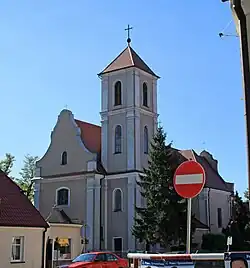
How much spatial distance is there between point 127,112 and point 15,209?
74.4 ft

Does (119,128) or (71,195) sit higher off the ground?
(119,128)

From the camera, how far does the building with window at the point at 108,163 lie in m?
47.8

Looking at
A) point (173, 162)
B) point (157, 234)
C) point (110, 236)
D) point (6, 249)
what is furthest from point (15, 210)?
point (110, 236)

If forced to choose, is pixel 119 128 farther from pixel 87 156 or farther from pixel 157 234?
pixel 157 234

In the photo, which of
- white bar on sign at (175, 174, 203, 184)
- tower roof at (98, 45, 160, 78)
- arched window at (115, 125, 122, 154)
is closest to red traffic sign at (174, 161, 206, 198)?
white bar on sign at (175, 174, 203, 184)

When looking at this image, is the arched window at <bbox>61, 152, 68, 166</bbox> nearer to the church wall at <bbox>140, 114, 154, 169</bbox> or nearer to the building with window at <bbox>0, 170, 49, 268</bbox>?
the church wall at <bbox>140, 114, 154, 169</bbox>

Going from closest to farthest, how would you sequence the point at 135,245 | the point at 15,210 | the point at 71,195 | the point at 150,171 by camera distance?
the point at 15,210 → the point at 150,171 → the point at 135,245 → the point at 71,195

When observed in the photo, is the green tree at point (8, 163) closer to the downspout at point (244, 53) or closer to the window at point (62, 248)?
the window at point (62, 248)

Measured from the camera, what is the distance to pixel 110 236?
1898 inches

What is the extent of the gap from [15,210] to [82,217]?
1929 cm

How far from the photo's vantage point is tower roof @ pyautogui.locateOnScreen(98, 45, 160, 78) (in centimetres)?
5191

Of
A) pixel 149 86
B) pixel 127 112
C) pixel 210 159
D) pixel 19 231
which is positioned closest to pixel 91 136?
pixel 127 112

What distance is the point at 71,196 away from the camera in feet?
164

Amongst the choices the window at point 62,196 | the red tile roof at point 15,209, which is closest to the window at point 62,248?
the red tile roof at point 15,209
